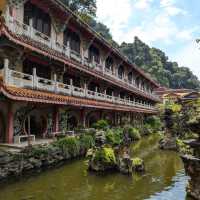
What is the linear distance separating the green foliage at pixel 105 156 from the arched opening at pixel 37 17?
368 inches

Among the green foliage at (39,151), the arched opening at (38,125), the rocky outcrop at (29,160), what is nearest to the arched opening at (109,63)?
the arched opening at (38,125)

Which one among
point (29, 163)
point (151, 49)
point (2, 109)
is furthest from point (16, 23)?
point (151, 49)

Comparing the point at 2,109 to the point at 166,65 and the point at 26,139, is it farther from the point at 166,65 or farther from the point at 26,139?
the point at 166,65

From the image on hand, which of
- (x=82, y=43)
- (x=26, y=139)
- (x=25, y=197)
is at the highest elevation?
(x=82, y=43)

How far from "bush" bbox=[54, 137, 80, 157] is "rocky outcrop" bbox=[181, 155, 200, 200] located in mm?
7351

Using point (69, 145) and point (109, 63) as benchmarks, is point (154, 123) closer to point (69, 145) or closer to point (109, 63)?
point (109, 63)

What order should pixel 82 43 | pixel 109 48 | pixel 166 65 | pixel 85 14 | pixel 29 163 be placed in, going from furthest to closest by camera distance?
pixel 166 65, pixel 85 14, pixel 109 48, pixel 82 43, pixel 29 163

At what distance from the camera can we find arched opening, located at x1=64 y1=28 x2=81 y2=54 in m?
21.2

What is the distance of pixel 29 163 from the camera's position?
462 inches

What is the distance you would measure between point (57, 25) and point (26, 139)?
29.2 feet

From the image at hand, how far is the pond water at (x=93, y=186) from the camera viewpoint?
930cm

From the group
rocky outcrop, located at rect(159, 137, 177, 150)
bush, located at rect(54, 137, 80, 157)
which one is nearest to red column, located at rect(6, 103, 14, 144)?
bush, located at rect(54, 137, 80, 157)

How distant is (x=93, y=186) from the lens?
10562 millimetres

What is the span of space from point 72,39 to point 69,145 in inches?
407
